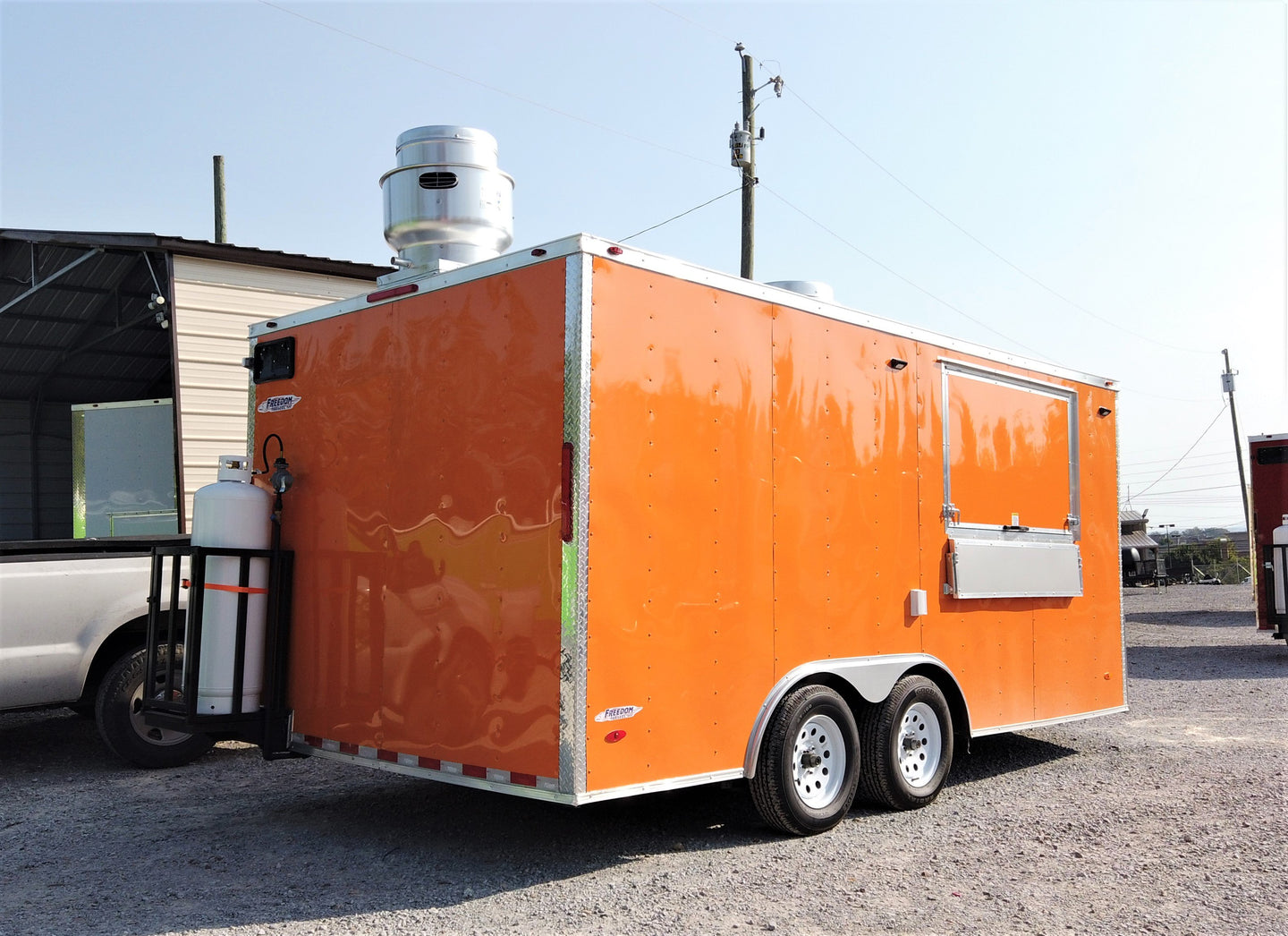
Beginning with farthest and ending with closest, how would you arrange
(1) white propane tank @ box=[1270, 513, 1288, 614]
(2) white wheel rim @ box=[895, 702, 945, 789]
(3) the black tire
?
(1) white propane tank @ box=[1270, 513, 1288, 614] < (2) white wheel rim @ box=[895, 702, 945, 789] < (3) the black tire

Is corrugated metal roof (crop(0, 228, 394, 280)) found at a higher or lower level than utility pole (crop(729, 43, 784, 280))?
lower

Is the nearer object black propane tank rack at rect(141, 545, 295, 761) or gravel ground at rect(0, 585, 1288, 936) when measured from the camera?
gravel ground at rect(0, 585, 1288, 936)

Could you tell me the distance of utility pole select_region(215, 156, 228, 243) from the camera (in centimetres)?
1912

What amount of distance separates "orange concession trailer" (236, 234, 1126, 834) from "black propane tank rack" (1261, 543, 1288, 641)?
1014 cm

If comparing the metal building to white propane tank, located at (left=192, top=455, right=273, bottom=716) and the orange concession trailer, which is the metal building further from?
white propane tank, located at (left=192, top=455, right=273, bottom=716)

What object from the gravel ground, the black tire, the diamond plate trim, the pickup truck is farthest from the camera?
the pickup truck

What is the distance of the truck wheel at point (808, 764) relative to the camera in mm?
5477

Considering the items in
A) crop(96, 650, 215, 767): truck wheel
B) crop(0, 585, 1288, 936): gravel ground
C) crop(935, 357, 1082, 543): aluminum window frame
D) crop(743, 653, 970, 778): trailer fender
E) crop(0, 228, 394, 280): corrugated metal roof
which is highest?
crop(0, 228, 394, 280): corrugated metal roof

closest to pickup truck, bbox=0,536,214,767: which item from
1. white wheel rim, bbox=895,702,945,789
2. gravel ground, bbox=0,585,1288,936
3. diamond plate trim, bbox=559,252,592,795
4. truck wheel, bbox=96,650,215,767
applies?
truck wheel, bbox=96,650,215,767

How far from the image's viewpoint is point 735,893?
4.77m

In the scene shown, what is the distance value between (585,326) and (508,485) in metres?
0.80

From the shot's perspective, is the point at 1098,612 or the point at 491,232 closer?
the point at 491,232

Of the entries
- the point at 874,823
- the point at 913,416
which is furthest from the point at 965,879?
the point at 913,416

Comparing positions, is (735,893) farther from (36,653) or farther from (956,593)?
(36,653)
